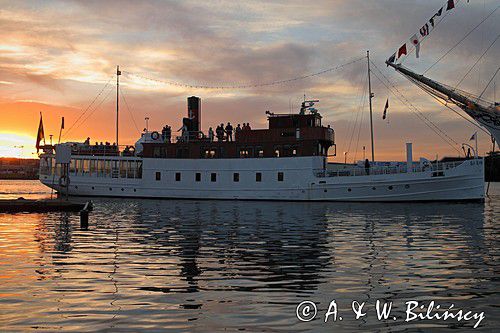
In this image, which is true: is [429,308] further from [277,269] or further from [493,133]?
[493,133]

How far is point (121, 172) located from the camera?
57.6 m

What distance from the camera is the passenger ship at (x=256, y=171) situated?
45.3 meters

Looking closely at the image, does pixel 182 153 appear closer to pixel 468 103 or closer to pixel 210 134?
pixel 210 134

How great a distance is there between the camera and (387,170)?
46750 mm

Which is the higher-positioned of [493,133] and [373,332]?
[493,133]

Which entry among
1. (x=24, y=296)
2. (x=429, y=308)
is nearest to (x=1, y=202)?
(x=24, y=296)

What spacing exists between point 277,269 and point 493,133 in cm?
4304

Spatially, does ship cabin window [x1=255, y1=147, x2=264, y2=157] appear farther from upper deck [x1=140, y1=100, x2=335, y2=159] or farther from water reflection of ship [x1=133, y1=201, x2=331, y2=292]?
water reflection of ship [x1=133, y1=201, x2=331, y2=292]

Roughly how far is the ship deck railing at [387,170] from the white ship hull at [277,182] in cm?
10

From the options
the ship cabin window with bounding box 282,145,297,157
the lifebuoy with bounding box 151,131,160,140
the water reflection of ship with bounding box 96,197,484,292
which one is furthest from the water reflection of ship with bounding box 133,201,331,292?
the lifebuoy with bounding box 151,131,160,140

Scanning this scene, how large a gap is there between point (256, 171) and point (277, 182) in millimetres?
2521

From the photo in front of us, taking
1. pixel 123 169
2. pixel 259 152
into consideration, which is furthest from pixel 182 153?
pixel 259 152

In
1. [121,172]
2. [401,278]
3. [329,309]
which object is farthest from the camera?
[121,172]

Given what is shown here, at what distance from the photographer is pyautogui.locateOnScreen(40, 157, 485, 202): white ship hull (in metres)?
44.8
